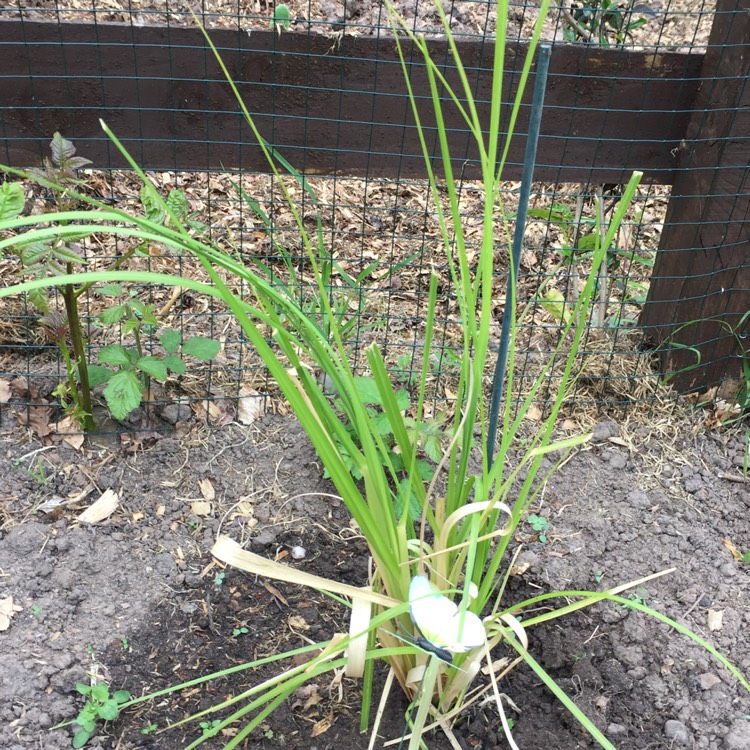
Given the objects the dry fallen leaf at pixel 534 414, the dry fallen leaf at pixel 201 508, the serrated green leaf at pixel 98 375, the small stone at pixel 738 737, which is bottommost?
the small stone at pixel 738 737

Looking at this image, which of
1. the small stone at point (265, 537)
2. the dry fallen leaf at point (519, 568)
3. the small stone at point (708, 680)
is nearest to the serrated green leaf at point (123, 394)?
the small stone at point (265, 537)

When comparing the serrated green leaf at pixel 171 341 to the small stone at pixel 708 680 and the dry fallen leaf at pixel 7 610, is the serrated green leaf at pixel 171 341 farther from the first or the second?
the small stone at pixel 708 680

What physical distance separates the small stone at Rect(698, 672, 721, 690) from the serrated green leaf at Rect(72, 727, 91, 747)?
4.13 ft

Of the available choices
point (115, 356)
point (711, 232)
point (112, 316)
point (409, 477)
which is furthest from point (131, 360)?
point (711, 232)

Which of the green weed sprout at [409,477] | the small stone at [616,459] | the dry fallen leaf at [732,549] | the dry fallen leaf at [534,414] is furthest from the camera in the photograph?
the dry fallen leaf at [534,414]

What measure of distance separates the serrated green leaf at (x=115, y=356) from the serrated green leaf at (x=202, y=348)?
0.54ft

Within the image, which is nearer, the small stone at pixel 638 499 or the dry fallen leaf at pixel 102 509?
the dry fallen leaf at pixel 102 509

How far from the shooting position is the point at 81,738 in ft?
4.85

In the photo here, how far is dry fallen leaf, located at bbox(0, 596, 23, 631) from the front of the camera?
5.52 ft

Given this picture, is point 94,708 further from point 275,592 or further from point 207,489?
point 207,489

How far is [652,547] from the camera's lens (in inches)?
78.3

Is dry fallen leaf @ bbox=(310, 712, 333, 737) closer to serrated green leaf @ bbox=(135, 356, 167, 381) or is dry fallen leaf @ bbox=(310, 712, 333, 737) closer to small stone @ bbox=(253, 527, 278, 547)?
small stone @ bbox=(253, 527, 278, 547)

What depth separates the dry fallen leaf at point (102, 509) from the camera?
193cm

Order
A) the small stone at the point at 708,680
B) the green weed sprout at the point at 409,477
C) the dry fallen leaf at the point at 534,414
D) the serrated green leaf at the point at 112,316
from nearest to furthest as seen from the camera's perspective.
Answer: the green weed sprout at the point at 409,477
the small stone at the point at 708,680
the serrated green leaf at the point at 112,316
the dry fallen leaf at the point at 534,414
